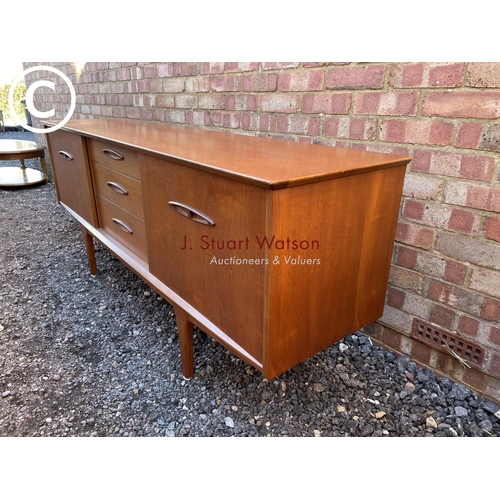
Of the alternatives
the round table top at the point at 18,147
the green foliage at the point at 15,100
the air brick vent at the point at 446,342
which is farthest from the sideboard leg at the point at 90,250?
the green foliage at the point at 15,100

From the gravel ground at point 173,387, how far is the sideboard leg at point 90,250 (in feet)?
1.09

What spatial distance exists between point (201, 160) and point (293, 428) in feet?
3.07

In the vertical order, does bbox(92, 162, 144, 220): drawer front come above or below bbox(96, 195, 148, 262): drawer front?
above

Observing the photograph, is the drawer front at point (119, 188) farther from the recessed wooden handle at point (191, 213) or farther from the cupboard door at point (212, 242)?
the recessed wooden handle at point (191, 213)

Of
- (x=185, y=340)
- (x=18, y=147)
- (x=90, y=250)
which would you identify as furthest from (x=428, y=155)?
(x=18, y=147)

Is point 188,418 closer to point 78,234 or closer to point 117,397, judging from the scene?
point 117,397

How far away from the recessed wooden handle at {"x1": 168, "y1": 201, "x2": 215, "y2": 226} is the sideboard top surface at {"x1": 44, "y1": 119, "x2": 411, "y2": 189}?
0.45 feet

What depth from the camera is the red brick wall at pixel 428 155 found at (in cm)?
127

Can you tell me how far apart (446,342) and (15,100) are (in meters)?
9.72

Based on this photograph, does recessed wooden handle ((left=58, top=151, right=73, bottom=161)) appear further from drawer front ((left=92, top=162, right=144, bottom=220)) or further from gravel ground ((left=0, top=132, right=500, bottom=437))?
gravel ground ((left=0, top=132, right=500, bottom=437))

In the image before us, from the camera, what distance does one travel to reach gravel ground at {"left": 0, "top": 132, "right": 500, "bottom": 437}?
136 centimetres

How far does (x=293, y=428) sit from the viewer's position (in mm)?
1356

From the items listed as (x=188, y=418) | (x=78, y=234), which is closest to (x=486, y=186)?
(x=188, y=418)

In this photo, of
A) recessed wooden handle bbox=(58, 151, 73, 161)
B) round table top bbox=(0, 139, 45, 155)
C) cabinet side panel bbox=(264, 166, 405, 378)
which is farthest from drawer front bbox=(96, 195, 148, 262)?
round table top bbox=(0, 139, 45, 155)
